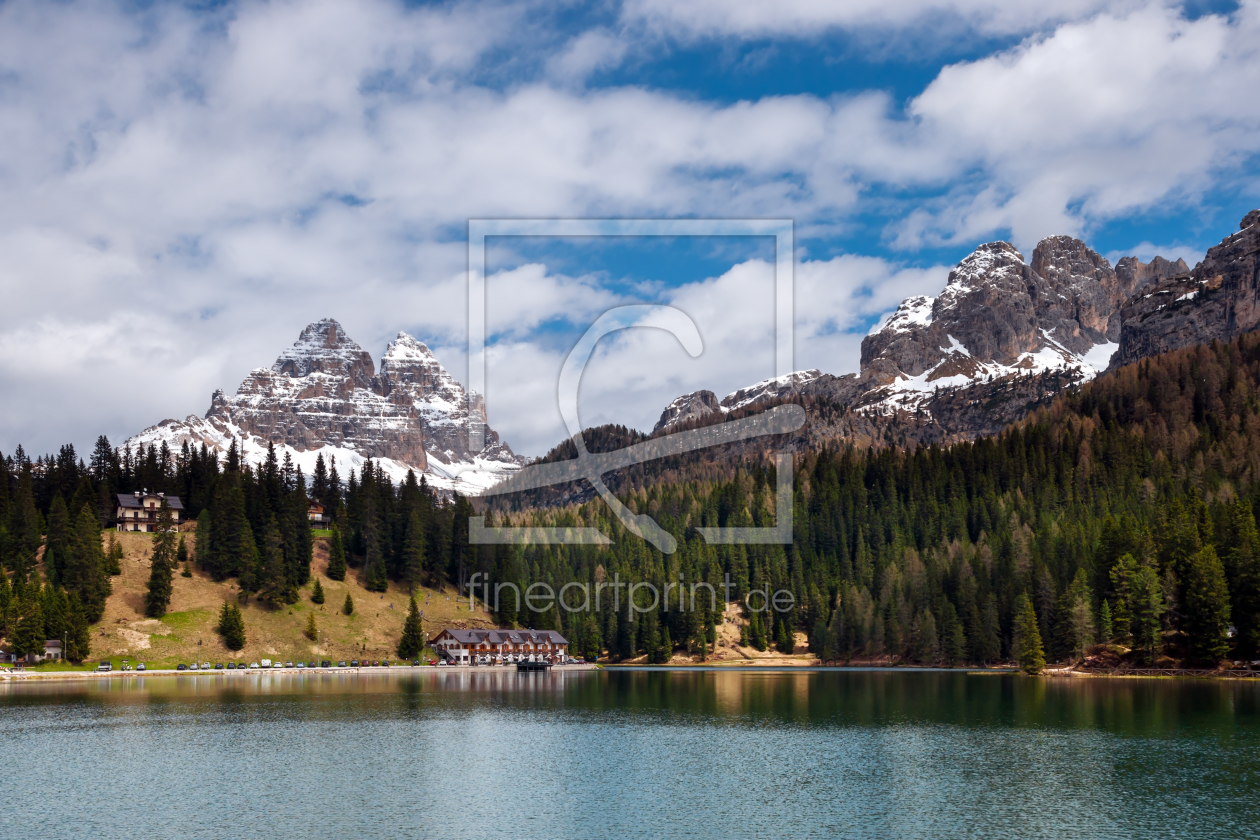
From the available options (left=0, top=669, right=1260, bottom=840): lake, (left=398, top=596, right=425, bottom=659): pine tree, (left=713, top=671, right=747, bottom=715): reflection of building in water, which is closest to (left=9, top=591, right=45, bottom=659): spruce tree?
(left=0, top=669, right=1260, bottom=840): lake

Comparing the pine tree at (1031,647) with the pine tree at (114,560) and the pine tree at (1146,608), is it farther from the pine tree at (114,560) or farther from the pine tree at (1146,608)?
the pine tree at (114,560)

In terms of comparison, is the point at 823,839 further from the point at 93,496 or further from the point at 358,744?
the point at 93,496

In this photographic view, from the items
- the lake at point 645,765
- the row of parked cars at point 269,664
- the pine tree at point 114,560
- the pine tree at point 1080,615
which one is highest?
the pine tree at point 114,560

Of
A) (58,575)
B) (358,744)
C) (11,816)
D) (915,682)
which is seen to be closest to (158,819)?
(11,816)

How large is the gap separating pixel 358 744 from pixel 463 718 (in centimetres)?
2008

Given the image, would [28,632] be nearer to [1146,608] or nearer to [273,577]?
[273,577]

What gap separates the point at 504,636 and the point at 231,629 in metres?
50.2

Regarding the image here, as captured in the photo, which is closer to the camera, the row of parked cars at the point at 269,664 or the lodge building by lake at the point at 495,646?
the row of parked cars at the point at 269,664

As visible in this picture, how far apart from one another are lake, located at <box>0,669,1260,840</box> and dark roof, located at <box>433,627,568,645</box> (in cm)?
7704

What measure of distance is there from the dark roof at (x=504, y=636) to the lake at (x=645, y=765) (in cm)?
7704

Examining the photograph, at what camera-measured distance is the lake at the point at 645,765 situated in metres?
50.4

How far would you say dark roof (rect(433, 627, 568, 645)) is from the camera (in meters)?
192

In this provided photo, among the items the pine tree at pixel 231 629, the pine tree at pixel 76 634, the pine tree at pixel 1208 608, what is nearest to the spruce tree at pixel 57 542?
the pine tree at pixel 76 634

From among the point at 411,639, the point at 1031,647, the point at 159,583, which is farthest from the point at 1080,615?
the point at 159,583
